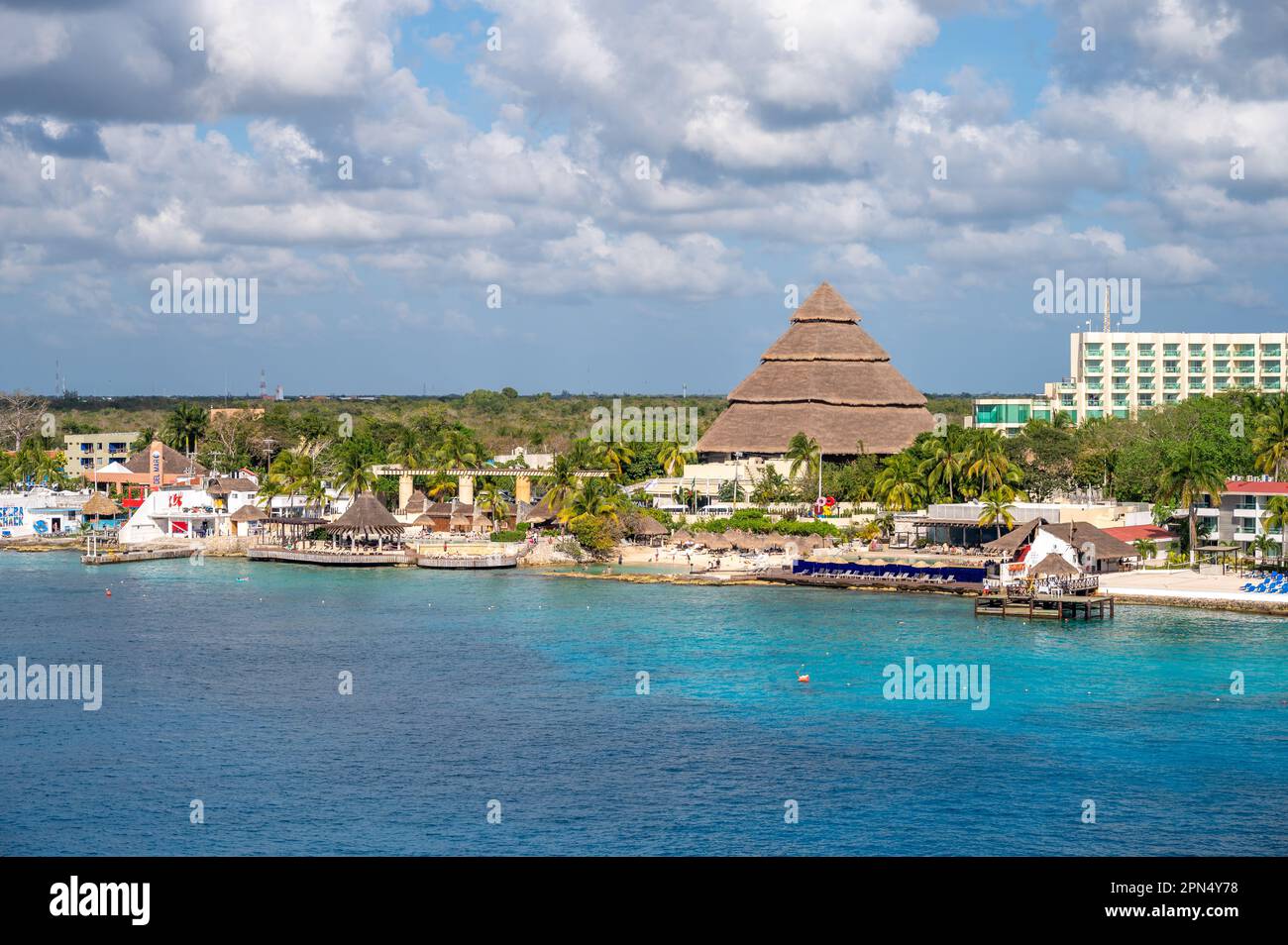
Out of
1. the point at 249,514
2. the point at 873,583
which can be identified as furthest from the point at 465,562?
the point at 873,583

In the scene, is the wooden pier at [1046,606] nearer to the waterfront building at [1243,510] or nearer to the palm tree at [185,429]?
the waterfront building at [1243,510]

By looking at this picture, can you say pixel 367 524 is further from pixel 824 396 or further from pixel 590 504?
pixel 824 396

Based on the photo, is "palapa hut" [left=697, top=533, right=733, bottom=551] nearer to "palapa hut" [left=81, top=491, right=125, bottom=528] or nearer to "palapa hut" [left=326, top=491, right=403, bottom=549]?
"palapa hut" [left=326, top=491, right=403, bottom=549]

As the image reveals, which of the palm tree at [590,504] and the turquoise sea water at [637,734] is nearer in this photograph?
the turquoise sea water at [637,734]

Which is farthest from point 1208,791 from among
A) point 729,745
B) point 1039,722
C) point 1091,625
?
point 1091,625

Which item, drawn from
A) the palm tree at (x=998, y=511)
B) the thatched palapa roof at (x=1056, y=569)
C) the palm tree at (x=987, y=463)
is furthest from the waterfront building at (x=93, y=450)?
the thatched palapa roof at (x=1056, y=569)

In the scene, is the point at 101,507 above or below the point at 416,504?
below
